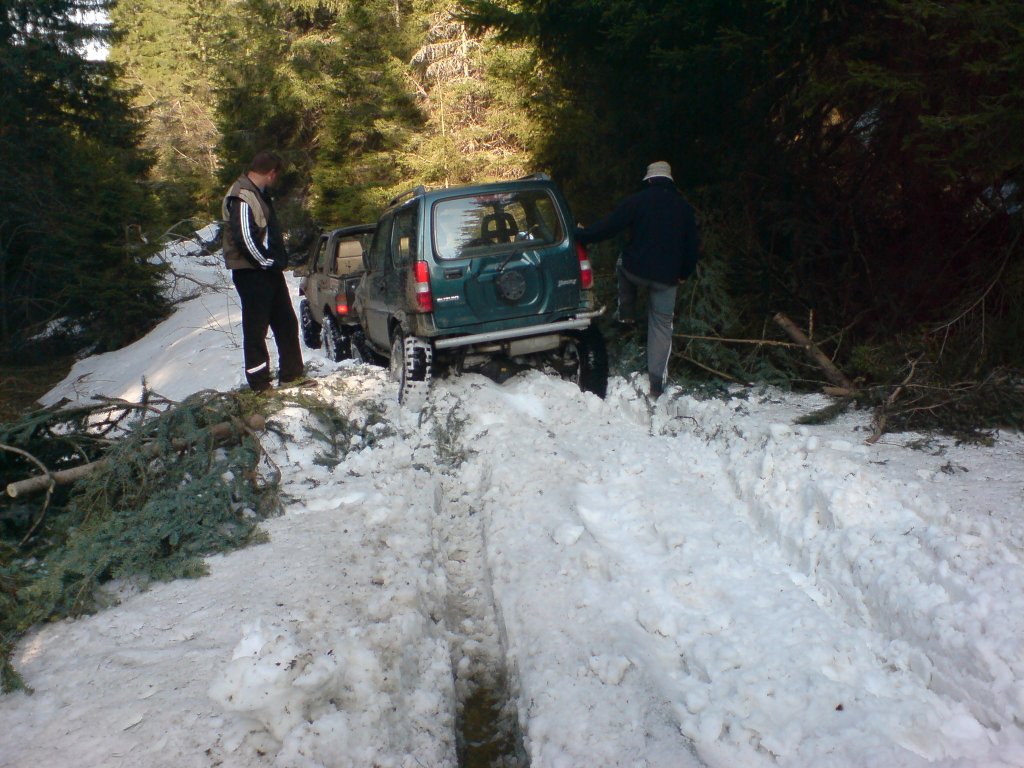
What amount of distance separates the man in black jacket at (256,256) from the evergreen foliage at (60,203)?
12.2m

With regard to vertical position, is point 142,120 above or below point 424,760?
above

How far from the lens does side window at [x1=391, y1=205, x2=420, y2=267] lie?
7281mm

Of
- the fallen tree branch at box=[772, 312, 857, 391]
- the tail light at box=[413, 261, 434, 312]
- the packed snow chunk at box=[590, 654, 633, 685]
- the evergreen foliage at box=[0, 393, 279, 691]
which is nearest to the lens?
the packed snow chunk at box=[590, 654, 633, 685]

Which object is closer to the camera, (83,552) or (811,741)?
(811,741)

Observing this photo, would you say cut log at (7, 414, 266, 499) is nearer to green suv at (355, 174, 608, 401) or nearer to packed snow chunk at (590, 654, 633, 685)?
green suv at (355, 174, 608, 401)

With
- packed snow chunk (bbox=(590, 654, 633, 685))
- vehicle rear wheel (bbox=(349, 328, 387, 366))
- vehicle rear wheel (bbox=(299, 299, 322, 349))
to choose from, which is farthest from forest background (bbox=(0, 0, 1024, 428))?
vehicle rear wheel (bbox=(299, 299, 322, 349))

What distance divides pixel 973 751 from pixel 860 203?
5812 millimetres

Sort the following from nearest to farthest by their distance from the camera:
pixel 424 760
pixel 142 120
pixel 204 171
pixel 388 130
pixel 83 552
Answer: pixel 424 760, pixel 83 552, pixel 142 120, pixel 388 130, pixel 204 171

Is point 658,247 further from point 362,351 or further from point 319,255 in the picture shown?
point 319,255

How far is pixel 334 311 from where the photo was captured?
10594 mm

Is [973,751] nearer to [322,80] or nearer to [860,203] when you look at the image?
[860,203]

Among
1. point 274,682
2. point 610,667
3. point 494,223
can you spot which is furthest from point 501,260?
point 274,682

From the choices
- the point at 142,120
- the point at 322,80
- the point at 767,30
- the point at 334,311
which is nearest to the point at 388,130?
the point at 322,80

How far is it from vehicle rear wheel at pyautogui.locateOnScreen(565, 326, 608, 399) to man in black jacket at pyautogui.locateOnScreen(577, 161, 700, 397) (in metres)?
0.44
